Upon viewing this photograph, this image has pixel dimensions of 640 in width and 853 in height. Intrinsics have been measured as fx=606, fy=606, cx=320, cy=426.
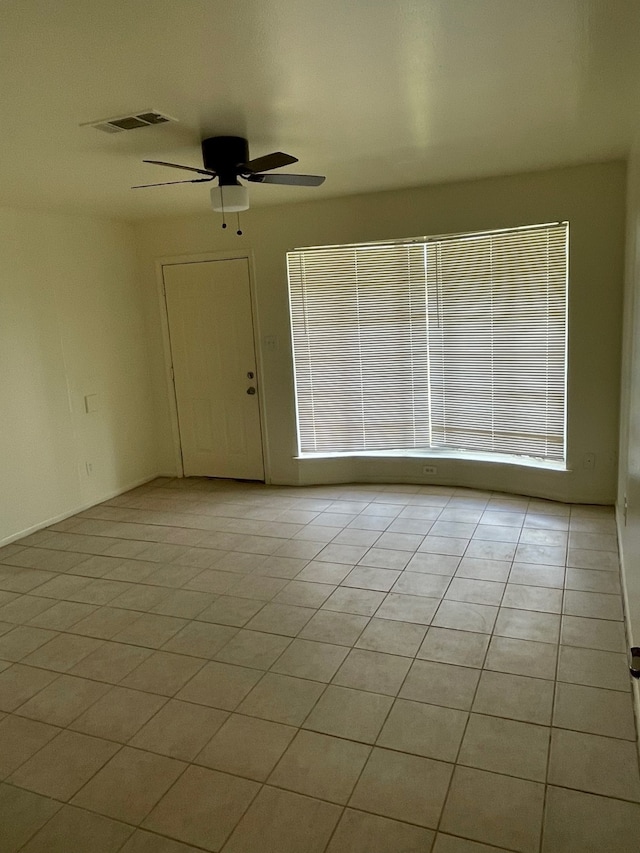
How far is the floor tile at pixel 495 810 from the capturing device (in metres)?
1.85

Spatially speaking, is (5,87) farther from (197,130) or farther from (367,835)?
(367,835)

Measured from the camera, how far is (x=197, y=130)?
303cm

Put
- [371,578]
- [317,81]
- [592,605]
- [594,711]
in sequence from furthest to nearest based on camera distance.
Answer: [371,578] < [592,605] < [317,81] < [594,711]

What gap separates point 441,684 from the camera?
2611 mm

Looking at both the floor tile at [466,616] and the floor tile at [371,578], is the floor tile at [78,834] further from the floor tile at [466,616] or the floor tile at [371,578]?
the floor tile at [371,578]

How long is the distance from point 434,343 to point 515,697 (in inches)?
130

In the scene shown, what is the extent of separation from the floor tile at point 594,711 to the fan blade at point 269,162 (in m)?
2.69

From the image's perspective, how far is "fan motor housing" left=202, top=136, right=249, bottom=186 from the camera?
3174 mm

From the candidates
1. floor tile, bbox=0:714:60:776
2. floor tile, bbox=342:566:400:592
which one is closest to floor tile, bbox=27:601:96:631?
floor tile, bbox=0:714:60:776

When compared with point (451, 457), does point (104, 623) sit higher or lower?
lower

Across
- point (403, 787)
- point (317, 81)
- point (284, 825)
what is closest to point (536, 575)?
point (403, 787)

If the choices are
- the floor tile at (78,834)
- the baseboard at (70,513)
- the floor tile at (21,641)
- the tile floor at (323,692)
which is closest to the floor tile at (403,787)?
the tile floor at (323,692)

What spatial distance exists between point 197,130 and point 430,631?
2762 mm

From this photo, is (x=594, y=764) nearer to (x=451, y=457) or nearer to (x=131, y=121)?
(x=131, y=121)
